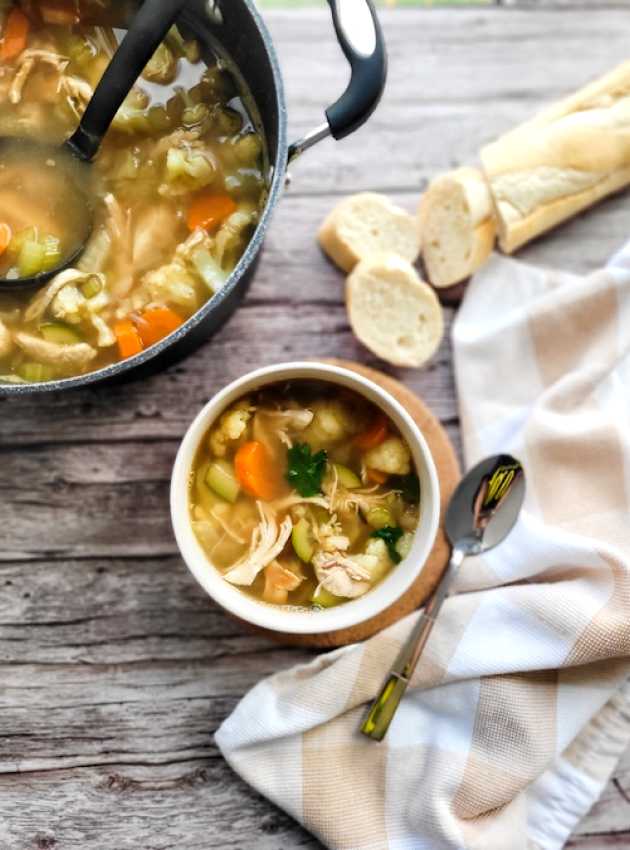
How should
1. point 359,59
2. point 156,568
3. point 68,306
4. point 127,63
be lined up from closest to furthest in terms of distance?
point 359,59, point 127,63, point 68,306, point 156,568

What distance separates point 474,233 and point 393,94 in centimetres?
44

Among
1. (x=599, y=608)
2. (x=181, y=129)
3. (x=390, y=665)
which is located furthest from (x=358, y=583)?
(x=181, y=129)

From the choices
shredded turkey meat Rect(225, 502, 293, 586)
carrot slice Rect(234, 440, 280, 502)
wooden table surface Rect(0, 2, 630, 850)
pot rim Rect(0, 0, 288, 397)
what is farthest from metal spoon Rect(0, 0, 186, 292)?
shredded turkey meat Rect(225, 502, 293, 586)

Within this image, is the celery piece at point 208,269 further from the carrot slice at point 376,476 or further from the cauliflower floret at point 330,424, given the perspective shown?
the carrot slice at point 376,476

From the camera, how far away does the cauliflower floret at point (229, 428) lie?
1680 millimetres

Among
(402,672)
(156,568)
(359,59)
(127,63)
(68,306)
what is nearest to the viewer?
(359,59)

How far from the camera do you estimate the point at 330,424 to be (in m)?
1.71

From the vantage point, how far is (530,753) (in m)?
1.74

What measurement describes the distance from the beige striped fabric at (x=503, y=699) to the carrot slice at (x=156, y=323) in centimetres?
74

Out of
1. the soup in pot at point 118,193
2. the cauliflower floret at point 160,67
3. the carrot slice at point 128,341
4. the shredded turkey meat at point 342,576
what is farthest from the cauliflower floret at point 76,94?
the shredded turkey meat at point 342,576

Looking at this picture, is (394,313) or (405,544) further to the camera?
(394,313)

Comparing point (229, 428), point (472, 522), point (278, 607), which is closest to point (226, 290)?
point (229, 428)

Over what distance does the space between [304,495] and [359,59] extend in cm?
79

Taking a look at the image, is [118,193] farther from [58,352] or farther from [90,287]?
[58,352]
